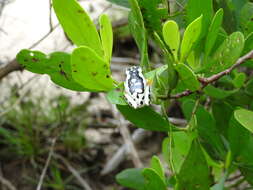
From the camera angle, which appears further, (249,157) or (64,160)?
(64,160)

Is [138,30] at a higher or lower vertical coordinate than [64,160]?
higher

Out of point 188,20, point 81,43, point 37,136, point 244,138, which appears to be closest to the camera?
point 81,43

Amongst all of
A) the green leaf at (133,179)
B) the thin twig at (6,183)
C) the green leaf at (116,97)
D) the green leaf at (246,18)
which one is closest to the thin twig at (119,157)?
the thin twig at (6,183)

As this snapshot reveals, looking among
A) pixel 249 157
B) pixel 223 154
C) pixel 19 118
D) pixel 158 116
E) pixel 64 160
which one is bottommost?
pixel 64 160

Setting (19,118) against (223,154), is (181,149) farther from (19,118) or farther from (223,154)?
(19,118)

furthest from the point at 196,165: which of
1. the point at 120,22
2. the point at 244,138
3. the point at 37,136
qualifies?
the point at 37,136

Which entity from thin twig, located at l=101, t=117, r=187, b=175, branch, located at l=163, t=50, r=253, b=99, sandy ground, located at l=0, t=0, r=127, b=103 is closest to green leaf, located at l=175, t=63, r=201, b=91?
branch, located at l=163, t=50, r=253, b=99

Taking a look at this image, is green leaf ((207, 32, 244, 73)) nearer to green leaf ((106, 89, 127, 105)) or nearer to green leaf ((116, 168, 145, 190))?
green leaf ((106, 89, 127, 105))
